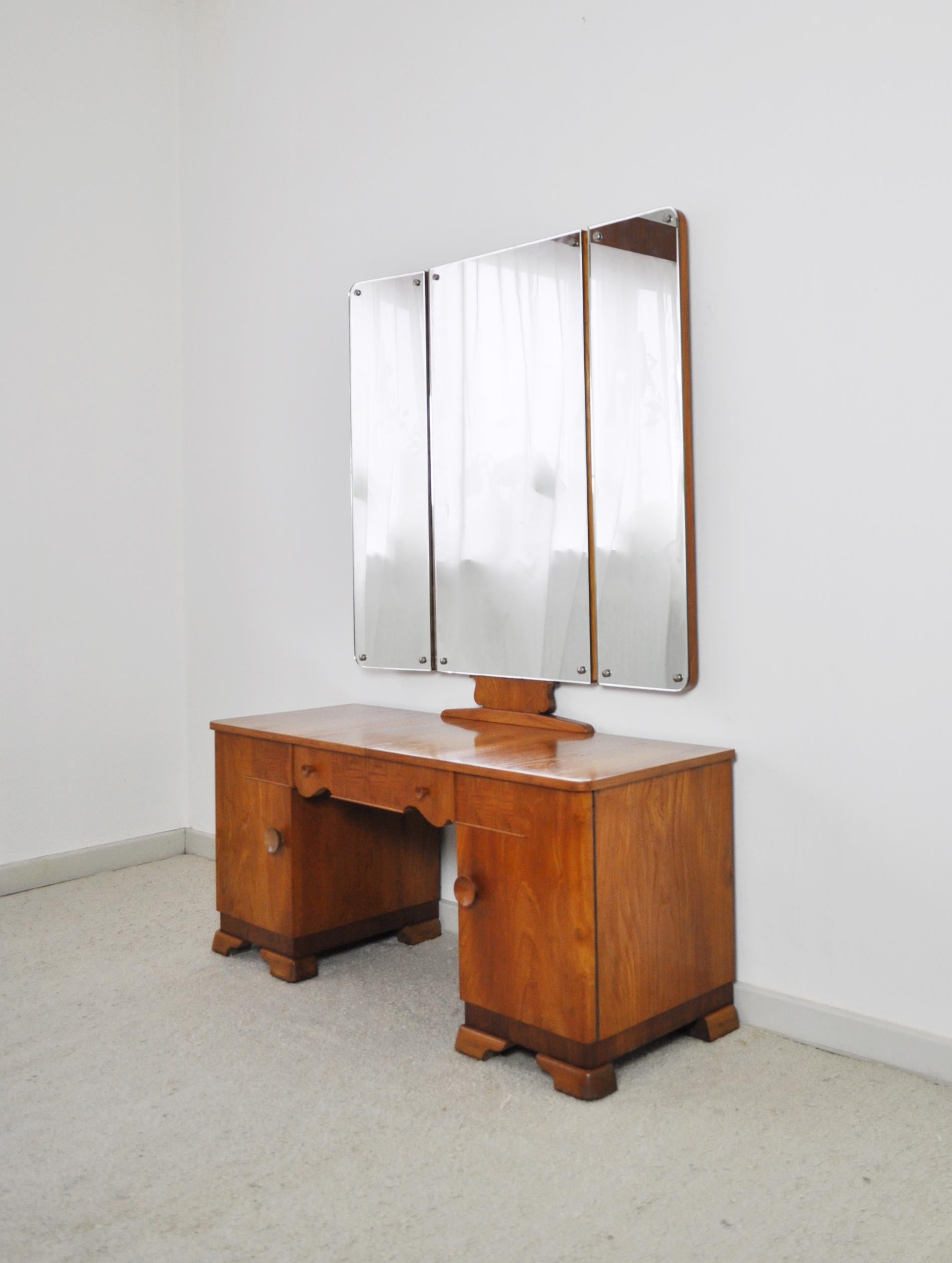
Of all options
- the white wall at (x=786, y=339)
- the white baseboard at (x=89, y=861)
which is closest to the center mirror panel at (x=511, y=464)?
the white wall at (x=786, y=339)

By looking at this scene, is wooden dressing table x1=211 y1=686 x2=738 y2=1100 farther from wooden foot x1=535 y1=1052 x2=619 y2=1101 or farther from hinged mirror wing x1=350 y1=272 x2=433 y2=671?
hinged mirror wing x1=350 y1=272 x2=433 y2=671

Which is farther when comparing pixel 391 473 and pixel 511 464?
pixel 391 473

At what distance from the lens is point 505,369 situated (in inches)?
104

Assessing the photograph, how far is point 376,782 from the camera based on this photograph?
2.34 meters

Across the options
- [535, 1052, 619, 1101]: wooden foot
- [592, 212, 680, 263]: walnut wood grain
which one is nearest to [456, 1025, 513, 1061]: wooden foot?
[535, 1052, 619, 1101]: wooden foot

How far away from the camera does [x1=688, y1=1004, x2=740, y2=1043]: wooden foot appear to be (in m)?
2.17

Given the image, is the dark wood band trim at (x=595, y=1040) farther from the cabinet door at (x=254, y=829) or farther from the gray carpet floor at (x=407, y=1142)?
the cabinet door at (x=254, y=829)

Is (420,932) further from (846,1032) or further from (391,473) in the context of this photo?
(391,473)

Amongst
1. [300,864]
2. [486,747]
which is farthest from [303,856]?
[486,747]

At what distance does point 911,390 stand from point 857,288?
23cm

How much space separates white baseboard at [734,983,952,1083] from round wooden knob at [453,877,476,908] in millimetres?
625

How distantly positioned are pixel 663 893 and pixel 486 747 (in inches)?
19.6

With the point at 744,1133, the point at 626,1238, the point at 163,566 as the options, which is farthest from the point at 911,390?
the point at 163,566

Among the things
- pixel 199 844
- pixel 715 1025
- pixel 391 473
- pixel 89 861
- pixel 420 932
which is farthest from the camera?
pixel 199 844
